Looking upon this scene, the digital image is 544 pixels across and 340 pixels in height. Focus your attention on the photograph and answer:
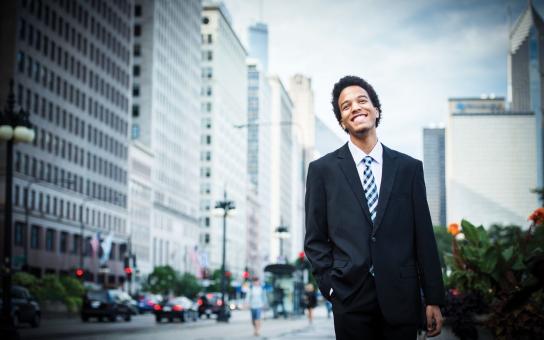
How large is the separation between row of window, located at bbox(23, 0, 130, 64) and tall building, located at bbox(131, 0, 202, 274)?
628 inches

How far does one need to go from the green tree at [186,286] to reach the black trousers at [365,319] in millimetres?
98897

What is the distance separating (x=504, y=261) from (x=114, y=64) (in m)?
101

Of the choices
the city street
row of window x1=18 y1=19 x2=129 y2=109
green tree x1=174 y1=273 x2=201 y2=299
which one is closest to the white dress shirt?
the city street

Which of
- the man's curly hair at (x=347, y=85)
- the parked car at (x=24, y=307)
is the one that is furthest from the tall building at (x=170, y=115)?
the man's curly hair at (x=347, y=85)

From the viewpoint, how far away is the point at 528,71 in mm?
162875

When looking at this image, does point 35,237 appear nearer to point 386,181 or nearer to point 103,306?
point 103,306

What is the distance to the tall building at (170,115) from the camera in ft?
417

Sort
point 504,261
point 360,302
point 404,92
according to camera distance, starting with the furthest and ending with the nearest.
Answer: point 404,92 < point 504,261 < point 360,302

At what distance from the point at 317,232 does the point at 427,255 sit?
60cm

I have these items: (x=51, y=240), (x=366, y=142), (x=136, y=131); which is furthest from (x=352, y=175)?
(x=136, y=131)

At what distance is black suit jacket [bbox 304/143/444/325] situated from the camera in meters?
4.36

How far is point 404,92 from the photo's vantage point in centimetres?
2227

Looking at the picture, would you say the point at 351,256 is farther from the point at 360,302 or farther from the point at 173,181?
the point at 173,181

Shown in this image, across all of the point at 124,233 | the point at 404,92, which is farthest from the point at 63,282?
the point at 124,233
